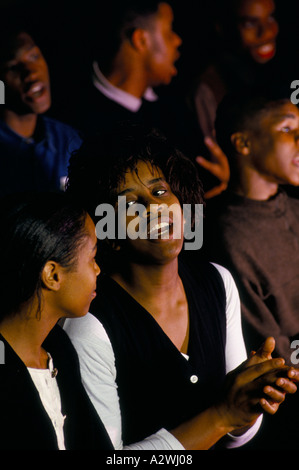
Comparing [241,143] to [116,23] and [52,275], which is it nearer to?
[116,23]

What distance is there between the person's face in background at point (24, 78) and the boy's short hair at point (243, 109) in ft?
2.16

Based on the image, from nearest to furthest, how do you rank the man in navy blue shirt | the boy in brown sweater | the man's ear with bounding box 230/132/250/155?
the boy in brown sweater < the man's ear with bounding box 230/132/250/155 < the man in navy blue shirt

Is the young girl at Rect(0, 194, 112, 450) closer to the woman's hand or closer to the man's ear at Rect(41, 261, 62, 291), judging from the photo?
the man's ear at Rect(41, 261, 62, 291)

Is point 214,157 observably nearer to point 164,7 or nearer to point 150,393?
point 164,7

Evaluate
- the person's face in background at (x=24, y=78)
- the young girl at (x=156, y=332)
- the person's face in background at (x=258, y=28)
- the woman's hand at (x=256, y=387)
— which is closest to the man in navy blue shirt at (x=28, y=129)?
the person's face in background at (x=24, y=78)

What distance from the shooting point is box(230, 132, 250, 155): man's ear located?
1.98 metres

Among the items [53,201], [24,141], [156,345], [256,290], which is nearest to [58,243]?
[53,201]

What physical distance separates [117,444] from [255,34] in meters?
1.79

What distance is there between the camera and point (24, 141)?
2.15 meters

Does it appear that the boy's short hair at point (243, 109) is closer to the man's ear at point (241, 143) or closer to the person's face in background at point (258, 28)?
the man's ear at point (241, 143)

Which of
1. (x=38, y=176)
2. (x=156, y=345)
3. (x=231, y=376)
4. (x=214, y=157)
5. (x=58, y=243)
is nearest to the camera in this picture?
(x=58, y=243)

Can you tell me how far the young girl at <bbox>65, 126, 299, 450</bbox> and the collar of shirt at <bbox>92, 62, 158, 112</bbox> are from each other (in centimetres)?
89

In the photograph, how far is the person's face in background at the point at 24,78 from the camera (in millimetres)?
2166

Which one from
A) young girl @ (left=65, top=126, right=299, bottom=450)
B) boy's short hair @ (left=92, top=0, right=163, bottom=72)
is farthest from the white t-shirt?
boy's short hair @ (left=92, top=0, right=163, bottom=72)
